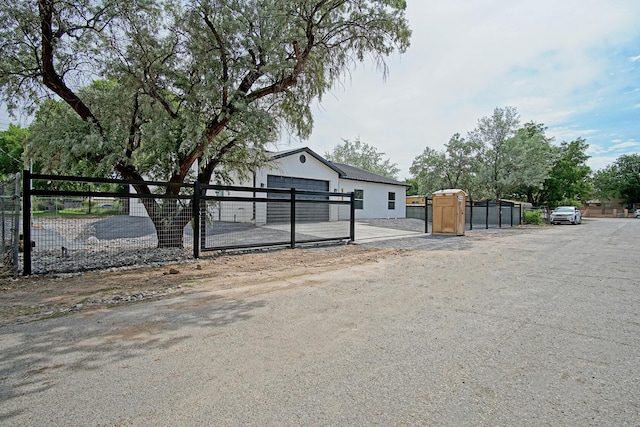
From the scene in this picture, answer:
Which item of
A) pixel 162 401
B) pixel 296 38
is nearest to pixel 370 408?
pixel 162 401

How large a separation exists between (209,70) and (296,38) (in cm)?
231

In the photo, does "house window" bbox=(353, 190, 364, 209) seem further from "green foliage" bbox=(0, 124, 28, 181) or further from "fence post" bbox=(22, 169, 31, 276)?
"green foliage" bbox=(0, 124, 28, 181)

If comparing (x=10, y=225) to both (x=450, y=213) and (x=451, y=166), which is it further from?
(x=451, y=166)

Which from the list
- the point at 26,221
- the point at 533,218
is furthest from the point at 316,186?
the point at 533,218

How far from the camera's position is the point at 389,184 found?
2633 centimetres

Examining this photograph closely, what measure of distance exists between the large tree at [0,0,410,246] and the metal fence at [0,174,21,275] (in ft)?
4.61

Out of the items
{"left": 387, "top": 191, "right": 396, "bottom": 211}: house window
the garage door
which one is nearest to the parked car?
{"left": 387, "top": 191, "right": 396, "bottom": 211}: house window

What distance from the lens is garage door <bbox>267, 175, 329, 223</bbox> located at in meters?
12.5

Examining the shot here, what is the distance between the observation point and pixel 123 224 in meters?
7.79

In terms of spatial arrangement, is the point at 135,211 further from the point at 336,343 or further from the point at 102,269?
the point at 336,343

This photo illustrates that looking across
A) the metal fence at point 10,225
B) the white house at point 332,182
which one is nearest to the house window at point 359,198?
the white house at point 332,182

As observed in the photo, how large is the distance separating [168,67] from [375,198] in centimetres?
1890

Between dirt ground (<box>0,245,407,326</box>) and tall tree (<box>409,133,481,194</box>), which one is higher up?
tall tree (<box>409,133,481,194</box>)

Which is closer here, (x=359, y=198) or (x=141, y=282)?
(x=141, y=282)
